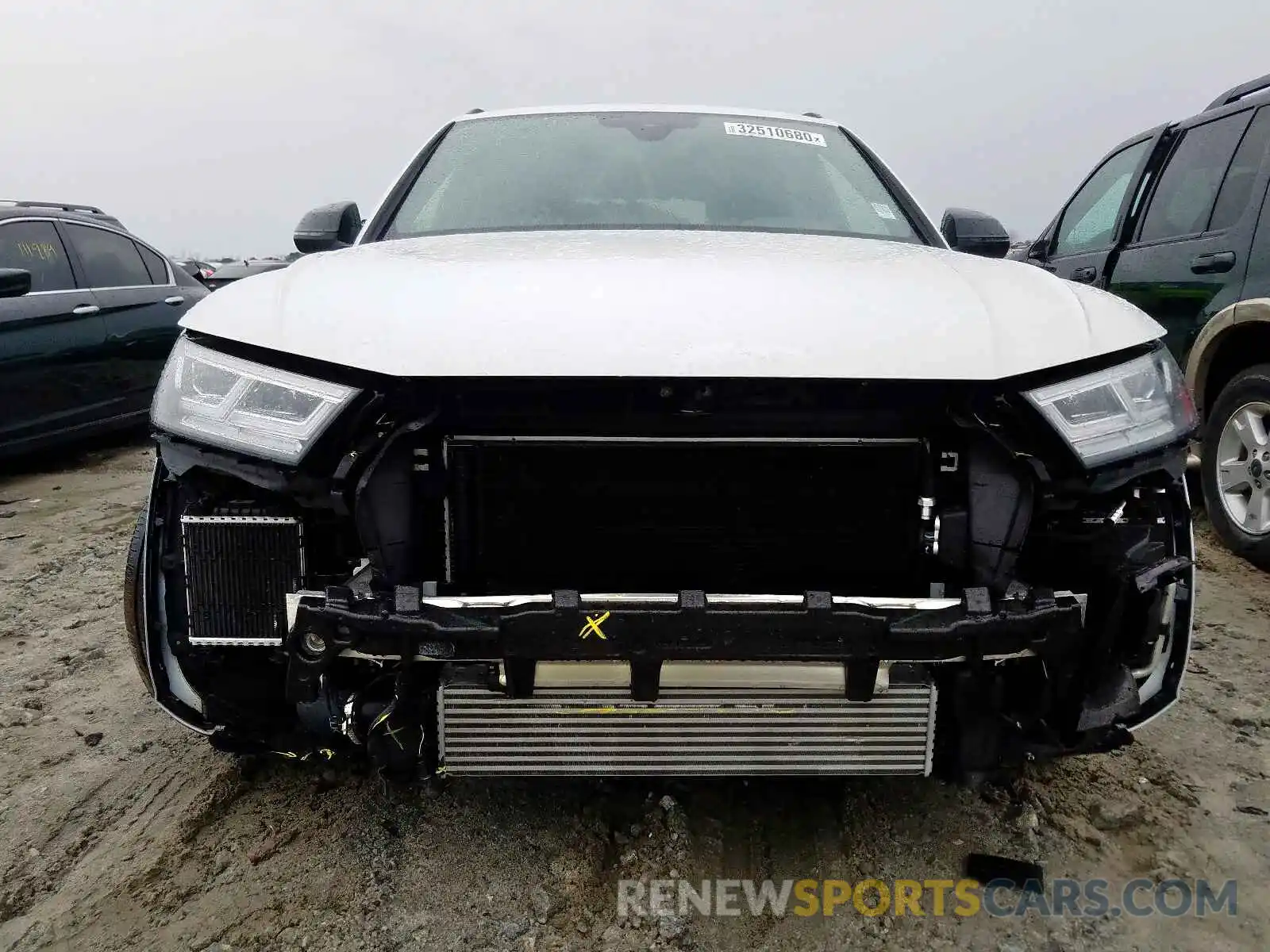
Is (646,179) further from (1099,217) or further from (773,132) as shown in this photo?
(1099,217)

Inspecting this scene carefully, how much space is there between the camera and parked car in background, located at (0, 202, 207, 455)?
199 inches

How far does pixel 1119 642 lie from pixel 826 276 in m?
0.91

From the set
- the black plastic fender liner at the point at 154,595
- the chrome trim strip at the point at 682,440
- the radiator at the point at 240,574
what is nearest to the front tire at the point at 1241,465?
the chrome trim strip at the point at 682,440

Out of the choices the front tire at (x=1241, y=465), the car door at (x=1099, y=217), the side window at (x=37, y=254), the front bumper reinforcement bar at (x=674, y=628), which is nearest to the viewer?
the front bumper reinforcement bar at (x=674, y=628)

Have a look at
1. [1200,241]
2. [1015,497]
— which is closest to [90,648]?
[1015,497]

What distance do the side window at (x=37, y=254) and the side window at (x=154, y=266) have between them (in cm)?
Result: 78

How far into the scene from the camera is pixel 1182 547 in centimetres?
169

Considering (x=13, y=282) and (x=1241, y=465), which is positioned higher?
(x=13, y=282)

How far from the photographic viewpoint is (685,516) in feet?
5.57

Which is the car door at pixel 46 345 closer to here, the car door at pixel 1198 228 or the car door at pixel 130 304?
the car door at pixel 130 304

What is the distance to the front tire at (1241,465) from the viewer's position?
12.0ft

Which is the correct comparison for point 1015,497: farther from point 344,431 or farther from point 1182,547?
point 344,431

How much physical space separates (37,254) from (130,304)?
0.65 m

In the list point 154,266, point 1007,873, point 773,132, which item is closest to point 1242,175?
point 773,132
